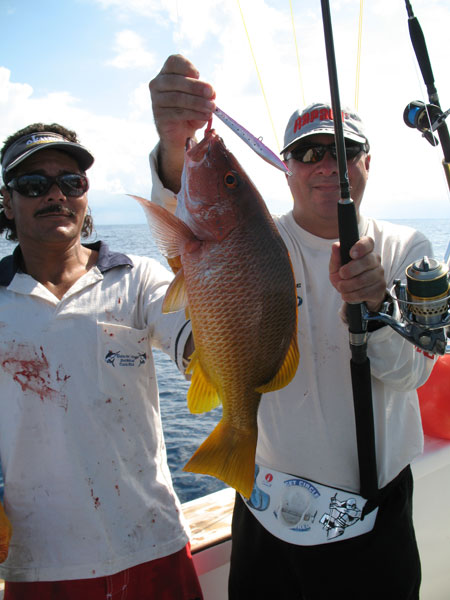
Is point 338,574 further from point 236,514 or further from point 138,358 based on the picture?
point 138,358

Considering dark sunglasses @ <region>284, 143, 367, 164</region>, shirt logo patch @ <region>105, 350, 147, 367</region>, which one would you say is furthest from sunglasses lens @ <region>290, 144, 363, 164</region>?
shirt logo patch @ <region>105, 350, 147, 367</region>

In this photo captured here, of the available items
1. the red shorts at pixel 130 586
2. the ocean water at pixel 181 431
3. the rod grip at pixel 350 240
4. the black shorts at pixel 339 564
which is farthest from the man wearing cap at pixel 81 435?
the ocean water at pixel 181 431

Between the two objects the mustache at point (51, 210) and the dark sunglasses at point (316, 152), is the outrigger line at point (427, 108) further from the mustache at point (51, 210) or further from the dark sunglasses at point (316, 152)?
the mustache at point (51, 210)

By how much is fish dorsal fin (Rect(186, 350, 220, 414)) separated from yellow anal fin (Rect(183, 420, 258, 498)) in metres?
0.10

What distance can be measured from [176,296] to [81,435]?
2.76ft

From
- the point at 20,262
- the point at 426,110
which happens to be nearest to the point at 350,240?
the point at 20,262

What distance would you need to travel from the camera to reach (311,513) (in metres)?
1.89

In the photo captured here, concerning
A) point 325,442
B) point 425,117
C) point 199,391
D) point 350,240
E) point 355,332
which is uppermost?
point 425,117

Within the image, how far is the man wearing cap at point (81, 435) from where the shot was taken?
6.14 ft

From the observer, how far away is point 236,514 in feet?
7.10

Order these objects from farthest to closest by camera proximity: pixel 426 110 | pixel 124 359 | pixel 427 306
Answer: pixel 426 110
pixel 124 359
pixel 427 306

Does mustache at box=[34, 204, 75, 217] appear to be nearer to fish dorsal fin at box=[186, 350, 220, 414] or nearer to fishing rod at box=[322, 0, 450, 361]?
fish dorsal fin at box=[186, 350, 220, 414]

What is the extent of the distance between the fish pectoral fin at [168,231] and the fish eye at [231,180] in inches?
7.8

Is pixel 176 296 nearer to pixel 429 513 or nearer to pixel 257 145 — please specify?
pixel 257 145
